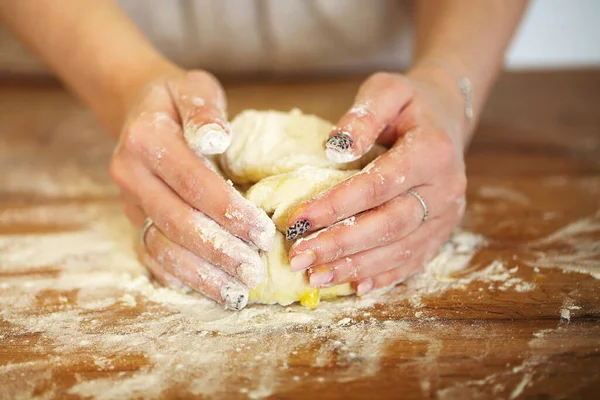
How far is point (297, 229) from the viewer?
0.96m

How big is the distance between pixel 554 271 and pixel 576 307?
13cm

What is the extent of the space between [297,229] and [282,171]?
18 cm

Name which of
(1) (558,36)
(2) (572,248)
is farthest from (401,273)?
(1) (558,36)

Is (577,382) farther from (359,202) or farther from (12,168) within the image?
(12,168)

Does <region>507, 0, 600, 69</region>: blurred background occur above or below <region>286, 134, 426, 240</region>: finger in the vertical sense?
above

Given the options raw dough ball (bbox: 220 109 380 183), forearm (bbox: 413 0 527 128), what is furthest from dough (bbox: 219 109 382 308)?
forearm (bbox: 413 0 527 128)

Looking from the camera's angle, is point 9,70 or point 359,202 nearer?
point 359,202

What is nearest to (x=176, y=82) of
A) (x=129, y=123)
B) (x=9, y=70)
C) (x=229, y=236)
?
(x=129, y=123)

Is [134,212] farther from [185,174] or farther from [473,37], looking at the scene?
[473,37]

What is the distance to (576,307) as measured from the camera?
40.1 inches

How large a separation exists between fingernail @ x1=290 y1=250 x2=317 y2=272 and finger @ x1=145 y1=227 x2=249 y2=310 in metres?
0.11

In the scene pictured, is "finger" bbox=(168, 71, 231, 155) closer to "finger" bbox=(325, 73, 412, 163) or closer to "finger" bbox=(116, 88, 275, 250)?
"finger" bbox=(116, 88, 275, 250)

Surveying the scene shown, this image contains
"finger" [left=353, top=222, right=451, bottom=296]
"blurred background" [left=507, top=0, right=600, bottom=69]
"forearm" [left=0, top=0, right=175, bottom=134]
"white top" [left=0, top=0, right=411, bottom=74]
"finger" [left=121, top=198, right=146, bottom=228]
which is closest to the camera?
"finger" [left=353, top=222, right=451, bottom=296]

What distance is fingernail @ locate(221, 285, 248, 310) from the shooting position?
1.01 meters
